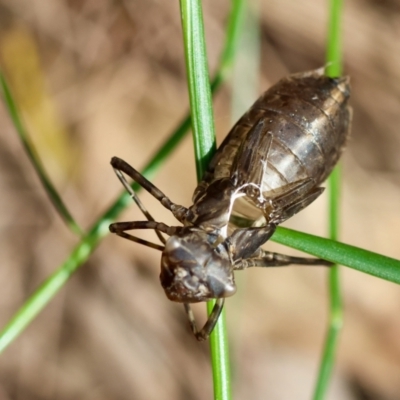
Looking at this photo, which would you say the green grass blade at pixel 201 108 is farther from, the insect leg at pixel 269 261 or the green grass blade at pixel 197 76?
the insect leg at pixel 269 261

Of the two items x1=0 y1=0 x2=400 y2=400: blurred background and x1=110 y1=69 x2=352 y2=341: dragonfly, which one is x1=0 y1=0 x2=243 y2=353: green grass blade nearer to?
x1=110 y1=69 x2=352 y2=341: dragonfly

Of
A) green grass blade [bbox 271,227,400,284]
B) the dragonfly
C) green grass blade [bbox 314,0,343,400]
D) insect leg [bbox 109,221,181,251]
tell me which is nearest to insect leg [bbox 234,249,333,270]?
the dragonfly

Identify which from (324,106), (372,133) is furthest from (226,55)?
(372,133)

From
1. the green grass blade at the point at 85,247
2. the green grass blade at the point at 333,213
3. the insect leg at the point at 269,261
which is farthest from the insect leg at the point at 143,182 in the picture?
the green grass blade at the point at 333,213

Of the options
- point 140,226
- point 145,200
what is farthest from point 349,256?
point 145,200

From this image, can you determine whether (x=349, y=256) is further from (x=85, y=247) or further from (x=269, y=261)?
(x=85, y=247)

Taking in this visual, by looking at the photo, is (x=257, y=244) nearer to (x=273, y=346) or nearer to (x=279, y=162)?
(x=279, y=162)
